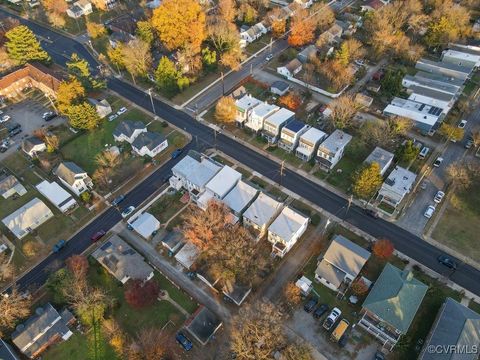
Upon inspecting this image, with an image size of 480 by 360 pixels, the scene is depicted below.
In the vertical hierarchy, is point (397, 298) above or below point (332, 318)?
above

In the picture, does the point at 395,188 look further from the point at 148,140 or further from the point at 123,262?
the point at 148,140

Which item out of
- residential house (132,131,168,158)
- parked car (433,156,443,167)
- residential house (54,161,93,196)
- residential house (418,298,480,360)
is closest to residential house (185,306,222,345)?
residential house (418,298,480,360)

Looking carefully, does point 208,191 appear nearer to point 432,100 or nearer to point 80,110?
point 80,110

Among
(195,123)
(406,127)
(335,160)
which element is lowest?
(195,123)

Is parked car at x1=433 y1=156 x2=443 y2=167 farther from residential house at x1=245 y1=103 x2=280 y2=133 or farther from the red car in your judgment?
the red car

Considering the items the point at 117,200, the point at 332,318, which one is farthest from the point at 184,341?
the point at 117,200

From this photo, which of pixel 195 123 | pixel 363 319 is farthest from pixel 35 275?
pixel 363 319
